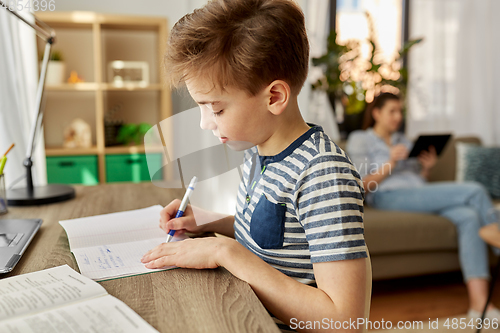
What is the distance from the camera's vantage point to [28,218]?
93 centimetres

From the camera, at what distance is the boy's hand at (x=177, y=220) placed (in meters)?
0.76

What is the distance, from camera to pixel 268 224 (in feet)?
2.12

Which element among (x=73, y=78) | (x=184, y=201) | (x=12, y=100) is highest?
(x=73, y=78)

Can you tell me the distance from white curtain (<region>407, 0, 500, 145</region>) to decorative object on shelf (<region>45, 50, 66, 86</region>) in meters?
2.47

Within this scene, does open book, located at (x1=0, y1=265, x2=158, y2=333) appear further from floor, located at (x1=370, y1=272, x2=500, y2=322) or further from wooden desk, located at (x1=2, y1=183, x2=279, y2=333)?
floor, located at (x1=370, y1=272, x2=500, y2=322)

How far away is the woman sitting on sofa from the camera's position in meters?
2.03

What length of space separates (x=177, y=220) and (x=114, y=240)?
0.12m

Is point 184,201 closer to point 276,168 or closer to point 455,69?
point 276,168

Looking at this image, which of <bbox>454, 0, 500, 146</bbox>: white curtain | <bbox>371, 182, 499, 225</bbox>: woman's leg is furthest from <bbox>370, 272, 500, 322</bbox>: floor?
<bbox>454, 0, 500, 146</bbox>: white curtain

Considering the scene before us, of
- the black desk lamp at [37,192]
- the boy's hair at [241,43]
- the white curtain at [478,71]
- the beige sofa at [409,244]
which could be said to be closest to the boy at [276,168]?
the boy's hair at [241,43]

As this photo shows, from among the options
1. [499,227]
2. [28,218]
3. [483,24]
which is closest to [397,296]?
[499,227]

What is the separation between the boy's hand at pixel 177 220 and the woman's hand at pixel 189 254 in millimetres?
124

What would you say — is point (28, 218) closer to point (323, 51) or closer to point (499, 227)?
point (499, 227)

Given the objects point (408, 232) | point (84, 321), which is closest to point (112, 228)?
point (84, 321)
